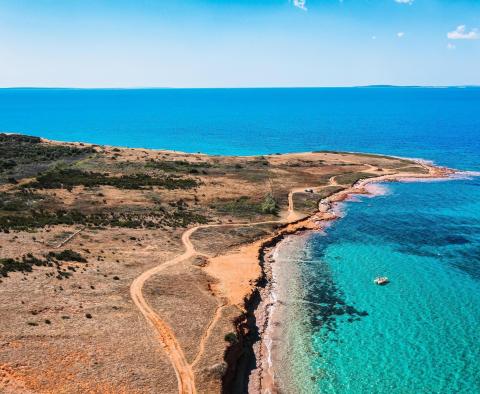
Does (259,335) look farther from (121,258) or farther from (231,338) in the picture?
(121,258)

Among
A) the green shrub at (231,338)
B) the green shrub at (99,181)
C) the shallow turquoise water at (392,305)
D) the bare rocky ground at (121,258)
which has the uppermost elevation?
the green shrub at (99,181)

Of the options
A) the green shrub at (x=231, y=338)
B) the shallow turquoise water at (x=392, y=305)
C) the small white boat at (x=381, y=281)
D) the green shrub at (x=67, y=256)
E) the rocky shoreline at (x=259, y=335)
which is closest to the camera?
the rocky shoreline at (x=259, y=335)

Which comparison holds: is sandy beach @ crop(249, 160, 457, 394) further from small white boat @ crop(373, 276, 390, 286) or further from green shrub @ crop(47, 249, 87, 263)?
green shrub @ crop(47, 249, 87, 263)

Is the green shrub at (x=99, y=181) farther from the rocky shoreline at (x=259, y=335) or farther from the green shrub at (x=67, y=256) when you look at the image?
the green shrub at (x=67, y=256)

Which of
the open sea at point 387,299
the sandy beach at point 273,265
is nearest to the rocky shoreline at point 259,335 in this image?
the sandy beach at point 273,265

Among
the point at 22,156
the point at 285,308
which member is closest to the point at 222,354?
the point at 285,308

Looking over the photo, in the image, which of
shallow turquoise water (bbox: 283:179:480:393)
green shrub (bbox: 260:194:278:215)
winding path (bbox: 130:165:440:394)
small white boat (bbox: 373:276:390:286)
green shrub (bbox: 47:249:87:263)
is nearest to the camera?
winding path (bbox: 130:165:440:394)

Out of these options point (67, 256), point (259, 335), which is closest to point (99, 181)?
point (67, 256)

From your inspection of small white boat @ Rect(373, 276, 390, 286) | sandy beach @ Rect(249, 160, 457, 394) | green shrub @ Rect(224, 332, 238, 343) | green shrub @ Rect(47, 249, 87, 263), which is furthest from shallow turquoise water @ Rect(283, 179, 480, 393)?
green shrub @ Rect(47, 249, 87, 263)

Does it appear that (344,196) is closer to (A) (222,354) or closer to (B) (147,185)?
(B) (147,185)
